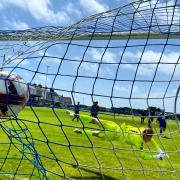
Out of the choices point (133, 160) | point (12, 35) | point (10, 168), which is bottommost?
point (10, 168)

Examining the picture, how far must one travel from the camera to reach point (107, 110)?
5652 mm

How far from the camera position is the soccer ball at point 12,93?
4871 mm

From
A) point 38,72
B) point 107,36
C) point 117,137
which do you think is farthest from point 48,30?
point 38,72

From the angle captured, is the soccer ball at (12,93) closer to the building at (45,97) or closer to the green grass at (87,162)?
the building at (45,97)

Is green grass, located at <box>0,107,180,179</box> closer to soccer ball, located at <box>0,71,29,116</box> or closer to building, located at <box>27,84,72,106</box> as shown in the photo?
A: building, located at <box>27,84,72,106</box>

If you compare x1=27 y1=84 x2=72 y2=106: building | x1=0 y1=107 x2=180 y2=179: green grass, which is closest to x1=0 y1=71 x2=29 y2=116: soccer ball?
x1=27 y1=84 x2=72 y2=106: building

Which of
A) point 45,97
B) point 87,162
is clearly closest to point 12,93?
point 45,97

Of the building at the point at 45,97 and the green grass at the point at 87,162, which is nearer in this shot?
the building at the point at 45,97

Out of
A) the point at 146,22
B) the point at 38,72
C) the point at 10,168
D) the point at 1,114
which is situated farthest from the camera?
the point at 10,168

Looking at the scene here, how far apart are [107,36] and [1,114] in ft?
6.18

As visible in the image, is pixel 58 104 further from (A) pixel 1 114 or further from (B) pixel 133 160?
(B) pixel 133 160

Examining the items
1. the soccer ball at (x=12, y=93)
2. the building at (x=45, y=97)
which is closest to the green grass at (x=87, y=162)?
the building at (x=45, y=97)

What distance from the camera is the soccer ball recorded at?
16.0ft

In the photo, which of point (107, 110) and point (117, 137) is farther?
point (117, 137)
